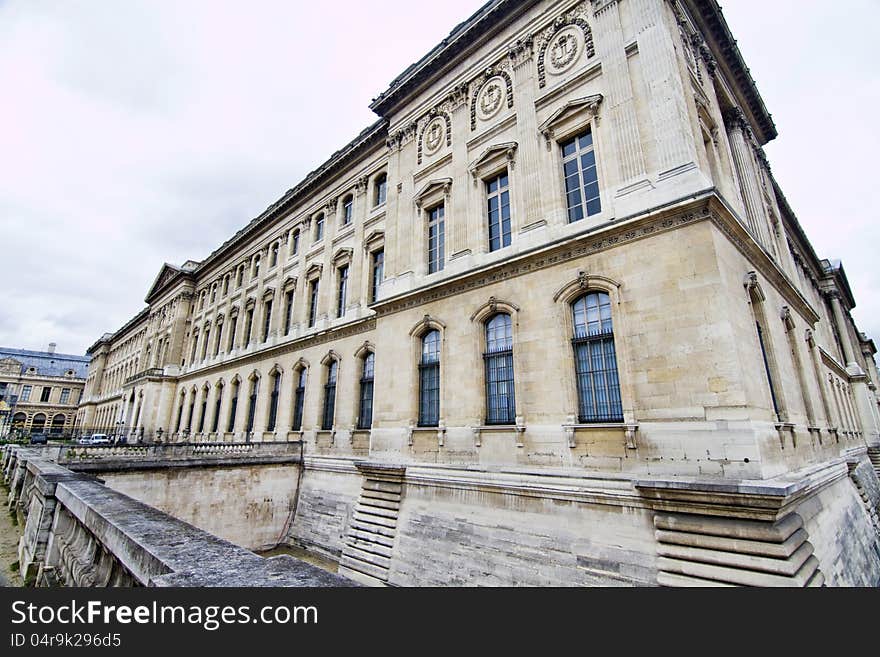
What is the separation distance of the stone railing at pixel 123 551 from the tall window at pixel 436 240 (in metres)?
11.0

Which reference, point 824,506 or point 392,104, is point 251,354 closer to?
point 392,104

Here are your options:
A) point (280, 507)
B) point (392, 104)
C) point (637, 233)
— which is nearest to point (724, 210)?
point (637, 233)

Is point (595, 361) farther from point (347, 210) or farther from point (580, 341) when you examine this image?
point (347, 210)

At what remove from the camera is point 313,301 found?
932 inches

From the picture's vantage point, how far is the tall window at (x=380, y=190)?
20.8 meters

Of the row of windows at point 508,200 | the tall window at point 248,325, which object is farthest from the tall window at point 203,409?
the row of windows at point 508,200

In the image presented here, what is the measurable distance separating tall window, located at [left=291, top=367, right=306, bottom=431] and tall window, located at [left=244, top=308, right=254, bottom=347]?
25.8 ft

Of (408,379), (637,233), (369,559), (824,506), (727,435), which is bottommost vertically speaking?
(369,559)

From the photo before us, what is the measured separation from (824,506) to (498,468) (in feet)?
25.6

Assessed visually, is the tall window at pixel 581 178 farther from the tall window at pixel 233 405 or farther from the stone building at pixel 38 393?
the stone building at pixel 38 393

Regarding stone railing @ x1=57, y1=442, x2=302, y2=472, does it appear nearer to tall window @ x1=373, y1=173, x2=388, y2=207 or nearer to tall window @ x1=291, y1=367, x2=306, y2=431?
tall window @ x1=291, y1=367, x2=306, y2=431

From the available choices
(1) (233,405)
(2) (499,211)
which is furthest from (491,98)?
(1) (233,405)

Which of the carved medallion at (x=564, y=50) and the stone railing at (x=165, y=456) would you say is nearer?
the carved medallion at (x=564, y=50)

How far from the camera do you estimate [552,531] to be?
30.6 ft
